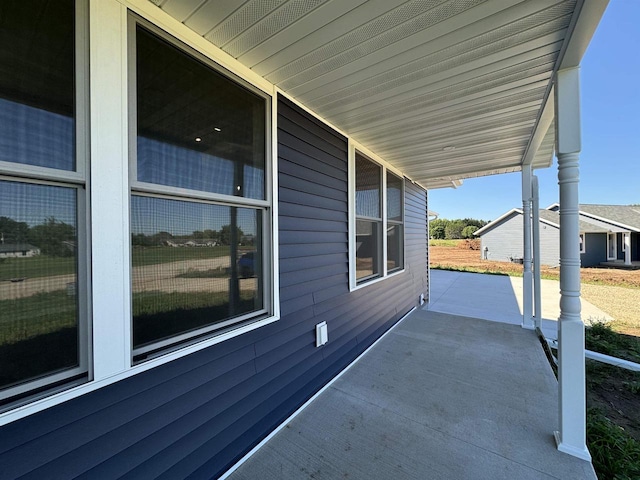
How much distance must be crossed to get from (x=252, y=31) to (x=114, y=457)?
2125 millimetres

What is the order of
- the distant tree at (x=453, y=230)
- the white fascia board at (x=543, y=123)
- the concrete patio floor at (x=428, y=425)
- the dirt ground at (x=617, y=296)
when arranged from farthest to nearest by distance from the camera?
the distant tree at (x=453, y=230) → the dirt ground at (x=617, y=296) → the white fascia board at (x=543, y=123) → the concrete patio floor at (x=428, y=425)

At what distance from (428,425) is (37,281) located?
2358 mm

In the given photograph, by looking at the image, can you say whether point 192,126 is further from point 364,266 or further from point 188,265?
point 364,266

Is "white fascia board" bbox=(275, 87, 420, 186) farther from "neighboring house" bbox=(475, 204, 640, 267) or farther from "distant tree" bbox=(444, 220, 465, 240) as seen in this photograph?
"distant tree" bbox=(444, 220, 465, 240)

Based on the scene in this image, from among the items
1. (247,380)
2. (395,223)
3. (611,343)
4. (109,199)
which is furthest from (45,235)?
(611,343)

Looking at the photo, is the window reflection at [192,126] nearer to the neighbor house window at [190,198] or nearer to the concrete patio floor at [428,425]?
the neighbor house window at [190,198]

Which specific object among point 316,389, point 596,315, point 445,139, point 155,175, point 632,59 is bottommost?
point 596,315

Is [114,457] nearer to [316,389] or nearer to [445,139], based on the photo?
[316,389]

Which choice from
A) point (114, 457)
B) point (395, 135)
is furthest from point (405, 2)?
point (114, 457)

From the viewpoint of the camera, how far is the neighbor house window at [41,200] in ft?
3.02

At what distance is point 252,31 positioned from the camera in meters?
1.44

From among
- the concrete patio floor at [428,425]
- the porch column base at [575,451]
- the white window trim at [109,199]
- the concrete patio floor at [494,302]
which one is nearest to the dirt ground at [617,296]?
the concrete patio floor at [494,302]

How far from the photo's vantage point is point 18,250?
36.9 inches

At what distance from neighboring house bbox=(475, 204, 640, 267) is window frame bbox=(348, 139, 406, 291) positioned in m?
14.5
